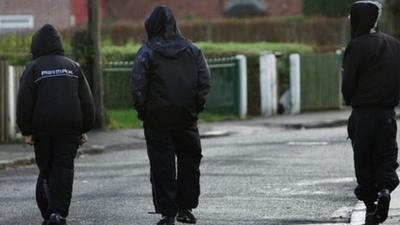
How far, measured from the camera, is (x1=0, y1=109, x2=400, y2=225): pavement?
55.0ft

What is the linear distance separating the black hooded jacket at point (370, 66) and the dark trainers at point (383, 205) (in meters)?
0.69

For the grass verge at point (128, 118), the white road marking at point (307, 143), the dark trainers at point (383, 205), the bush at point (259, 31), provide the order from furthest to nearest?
the bush at point (259, 31) < the grass verge at point (128, 118) < the white road marking at point (307, 143) < the dark trainers at point (383, 205)

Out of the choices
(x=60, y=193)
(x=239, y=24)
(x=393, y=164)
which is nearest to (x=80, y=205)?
(x=60, y=193)

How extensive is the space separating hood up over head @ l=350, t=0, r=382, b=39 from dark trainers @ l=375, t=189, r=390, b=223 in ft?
4.19

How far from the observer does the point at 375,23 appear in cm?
891

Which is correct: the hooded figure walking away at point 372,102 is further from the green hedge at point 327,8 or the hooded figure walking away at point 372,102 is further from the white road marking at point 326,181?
the green hedge at point 327,8

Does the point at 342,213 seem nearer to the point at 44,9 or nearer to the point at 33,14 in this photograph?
the point at 44,9

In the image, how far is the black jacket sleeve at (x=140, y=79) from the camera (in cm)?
904

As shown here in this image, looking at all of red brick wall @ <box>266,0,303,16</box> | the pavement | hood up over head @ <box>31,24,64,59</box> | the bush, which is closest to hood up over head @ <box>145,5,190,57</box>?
hood up over head @ <box>31,24,64,59</box>

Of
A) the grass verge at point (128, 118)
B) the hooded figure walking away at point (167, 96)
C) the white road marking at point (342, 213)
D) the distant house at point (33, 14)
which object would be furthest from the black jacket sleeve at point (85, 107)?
the distant house at point (33, 14)

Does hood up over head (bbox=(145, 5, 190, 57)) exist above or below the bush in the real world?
above

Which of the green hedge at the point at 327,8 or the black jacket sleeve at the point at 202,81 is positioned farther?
the green hedge at the point at 327,8

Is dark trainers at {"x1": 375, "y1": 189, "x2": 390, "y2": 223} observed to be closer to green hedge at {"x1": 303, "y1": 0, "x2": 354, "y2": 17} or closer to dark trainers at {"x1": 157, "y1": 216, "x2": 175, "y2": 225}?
dark trainers at {"x1": 157, "y1": 216, "x2": 175, "y2": 225}

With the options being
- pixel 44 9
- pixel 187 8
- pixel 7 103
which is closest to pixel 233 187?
pixel 7 103
